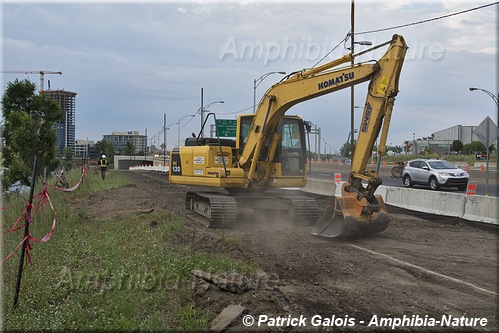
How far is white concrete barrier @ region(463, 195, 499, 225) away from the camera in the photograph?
13.8 meters

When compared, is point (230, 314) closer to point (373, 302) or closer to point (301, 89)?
point (373, 302)

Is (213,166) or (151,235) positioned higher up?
(213,166)

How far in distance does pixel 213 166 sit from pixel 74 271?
629 centimetres

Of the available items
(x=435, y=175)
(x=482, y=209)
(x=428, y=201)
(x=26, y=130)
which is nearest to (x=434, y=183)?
(x=435, y=175)

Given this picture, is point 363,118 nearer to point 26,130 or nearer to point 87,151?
point 26,130

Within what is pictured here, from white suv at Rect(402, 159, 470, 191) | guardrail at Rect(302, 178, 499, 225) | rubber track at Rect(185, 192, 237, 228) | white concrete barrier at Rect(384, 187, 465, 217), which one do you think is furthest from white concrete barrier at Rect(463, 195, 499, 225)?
white suv at Rect(402, 159, 470, 191)

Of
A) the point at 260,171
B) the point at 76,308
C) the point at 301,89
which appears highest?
the point at 301,89

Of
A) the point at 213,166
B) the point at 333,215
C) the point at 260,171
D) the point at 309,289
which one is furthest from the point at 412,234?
the point at 309,289

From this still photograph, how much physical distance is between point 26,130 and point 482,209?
60.7 feet

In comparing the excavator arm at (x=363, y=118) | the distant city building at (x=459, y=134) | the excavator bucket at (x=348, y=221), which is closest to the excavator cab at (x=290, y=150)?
the excavator arm at (x=363, y=118)

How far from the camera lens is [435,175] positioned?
27.3 m

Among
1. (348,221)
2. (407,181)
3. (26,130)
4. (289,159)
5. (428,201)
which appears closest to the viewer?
(348,221)

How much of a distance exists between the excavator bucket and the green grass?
9.17 ft

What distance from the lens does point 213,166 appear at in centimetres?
1366
